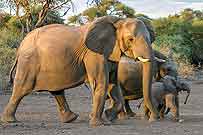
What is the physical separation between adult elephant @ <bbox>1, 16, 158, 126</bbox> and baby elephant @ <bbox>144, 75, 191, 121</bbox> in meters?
0.92

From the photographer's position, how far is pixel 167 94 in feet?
45.6

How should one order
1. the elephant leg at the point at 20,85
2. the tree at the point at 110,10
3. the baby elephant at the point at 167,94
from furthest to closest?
the tree at the point at 110,10
the baby elephant at the point at 167,94
the elephant leg at the point at 20,85

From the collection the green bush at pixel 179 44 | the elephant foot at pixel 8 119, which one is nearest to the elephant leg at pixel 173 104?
the elephant foot at pixel 8 119

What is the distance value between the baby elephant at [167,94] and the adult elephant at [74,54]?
3.00 feet

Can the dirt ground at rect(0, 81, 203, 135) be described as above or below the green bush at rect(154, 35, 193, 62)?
above

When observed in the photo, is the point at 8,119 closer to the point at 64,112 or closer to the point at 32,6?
the point at 64,112

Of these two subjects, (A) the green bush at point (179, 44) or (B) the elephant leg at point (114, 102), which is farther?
(A) the green bush at point (179, 44)

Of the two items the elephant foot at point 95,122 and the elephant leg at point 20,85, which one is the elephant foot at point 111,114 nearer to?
the elephant foot at point 95,122

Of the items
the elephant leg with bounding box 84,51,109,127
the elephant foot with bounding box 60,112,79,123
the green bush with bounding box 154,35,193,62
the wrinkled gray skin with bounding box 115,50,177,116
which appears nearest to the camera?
the elephant leg with bounding box 84,51,109,127

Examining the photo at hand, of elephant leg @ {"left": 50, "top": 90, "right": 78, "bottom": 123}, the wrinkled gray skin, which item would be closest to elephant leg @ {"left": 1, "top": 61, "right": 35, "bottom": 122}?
elephant leg @ {"left": 50, "top": 90, "right": 78, "bottom": 123}

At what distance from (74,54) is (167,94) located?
2379 mm

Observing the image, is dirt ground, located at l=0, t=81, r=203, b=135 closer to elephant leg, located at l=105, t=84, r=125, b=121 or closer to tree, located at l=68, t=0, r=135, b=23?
elephant leg, located at l=105, t=84, r=125, b=121

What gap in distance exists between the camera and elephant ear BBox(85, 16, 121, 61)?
1267 cm

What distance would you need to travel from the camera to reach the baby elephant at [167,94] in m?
13.8
